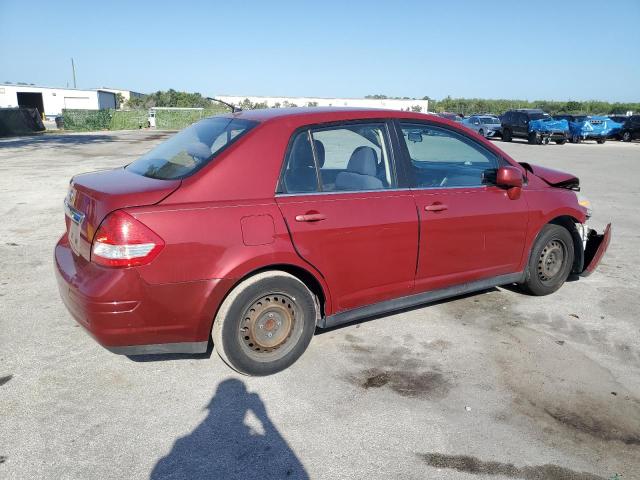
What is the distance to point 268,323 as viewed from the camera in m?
3.34

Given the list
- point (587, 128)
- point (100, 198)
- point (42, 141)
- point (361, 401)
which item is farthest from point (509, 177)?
point (587, 128)

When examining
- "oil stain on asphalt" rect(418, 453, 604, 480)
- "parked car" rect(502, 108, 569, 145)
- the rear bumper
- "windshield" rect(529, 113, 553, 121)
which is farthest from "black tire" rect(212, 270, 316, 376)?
"windshield" rect(529, 113, 553, 121)

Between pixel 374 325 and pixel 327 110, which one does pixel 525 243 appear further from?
pixel 327 110

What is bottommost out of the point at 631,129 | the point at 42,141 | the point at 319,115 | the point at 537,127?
the point at 42,141

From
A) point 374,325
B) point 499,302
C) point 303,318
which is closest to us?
point 303,318

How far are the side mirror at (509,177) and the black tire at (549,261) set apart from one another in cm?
77

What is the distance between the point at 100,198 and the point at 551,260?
12.9 ft

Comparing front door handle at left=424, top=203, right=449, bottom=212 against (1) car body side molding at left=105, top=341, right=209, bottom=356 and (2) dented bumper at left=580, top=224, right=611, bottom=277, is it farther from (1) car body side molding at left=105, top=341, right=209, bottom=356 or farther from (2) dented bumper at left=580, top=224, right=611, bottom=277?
(2) dented bumper at left=580, top=224, right=611, bottom=277

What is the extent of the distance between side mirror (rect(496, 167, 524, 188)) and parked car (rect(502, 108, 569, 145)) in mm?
26588

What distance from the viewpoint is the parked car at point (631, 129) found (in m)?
32.4

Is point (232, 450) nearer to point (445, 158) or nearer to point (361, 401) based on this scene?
point (361, 401)

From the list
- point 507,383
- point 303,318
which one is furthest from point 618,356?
point 303,318

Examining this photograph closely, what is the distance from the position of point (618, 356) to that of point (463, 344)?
112 cm

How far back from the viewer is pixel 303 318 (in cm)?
344
